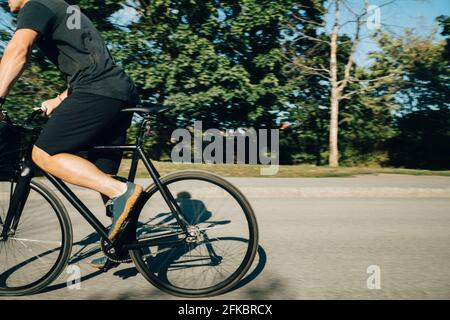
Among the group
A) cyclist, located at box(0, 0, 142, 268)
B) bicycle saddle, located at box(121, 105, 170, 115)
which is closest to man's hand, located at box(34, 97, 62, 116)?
cyclist, located at box(0, 0, 142, 268)

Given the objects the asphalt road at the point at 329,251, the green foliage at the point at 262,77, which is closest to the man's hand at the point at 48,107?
the asphalt road at the point at 329,251

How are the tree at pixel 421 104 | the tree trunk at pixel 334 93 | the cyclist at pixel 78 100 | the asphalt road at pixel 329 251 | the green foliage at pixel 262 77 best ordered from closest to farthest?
the cyclist at pixel 78 100 < the asphalt road at pixel 329 251 < the green foliage at pixel 262 77 < the tree trunk at pixel 334 93 < the tree at pixel 421 104

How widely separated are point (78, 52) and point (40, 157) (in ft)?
2.32

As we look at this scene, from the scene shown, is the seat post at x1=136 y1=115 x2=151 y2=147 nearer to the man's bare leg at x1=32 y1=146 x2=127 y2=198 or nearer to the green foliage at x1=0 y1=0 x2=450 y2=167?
the man's bare leg at x1=32 y1=146 x2=127 y2=198

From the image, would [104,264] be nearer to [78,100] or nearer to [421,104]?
[78,100]

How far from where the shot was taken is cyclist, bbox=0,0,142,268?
8.67ft

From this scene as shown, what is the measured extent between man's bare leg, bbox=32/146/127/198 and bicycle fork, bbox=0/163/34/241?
0.14m

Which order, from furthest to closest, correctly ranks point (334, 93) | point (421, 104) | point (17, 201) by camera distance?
point (421, 104)
point (334, 93)
point (17, 201)

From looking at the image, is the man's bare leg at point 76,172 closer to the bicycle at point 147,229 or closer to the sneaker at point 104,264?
the bicycle at point 147,229

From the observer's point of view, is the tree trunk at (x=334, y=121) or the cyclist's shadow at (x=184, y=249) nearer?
the cyclist's shadow at (x=184, y=249)

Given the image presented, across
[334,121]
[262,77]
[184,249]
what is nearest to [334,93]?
[334,121]

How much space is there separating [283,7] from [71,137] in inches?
574

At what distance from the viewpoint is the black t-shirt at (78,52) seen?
262 centimetres

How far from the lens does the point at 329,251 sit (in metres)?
4.07
